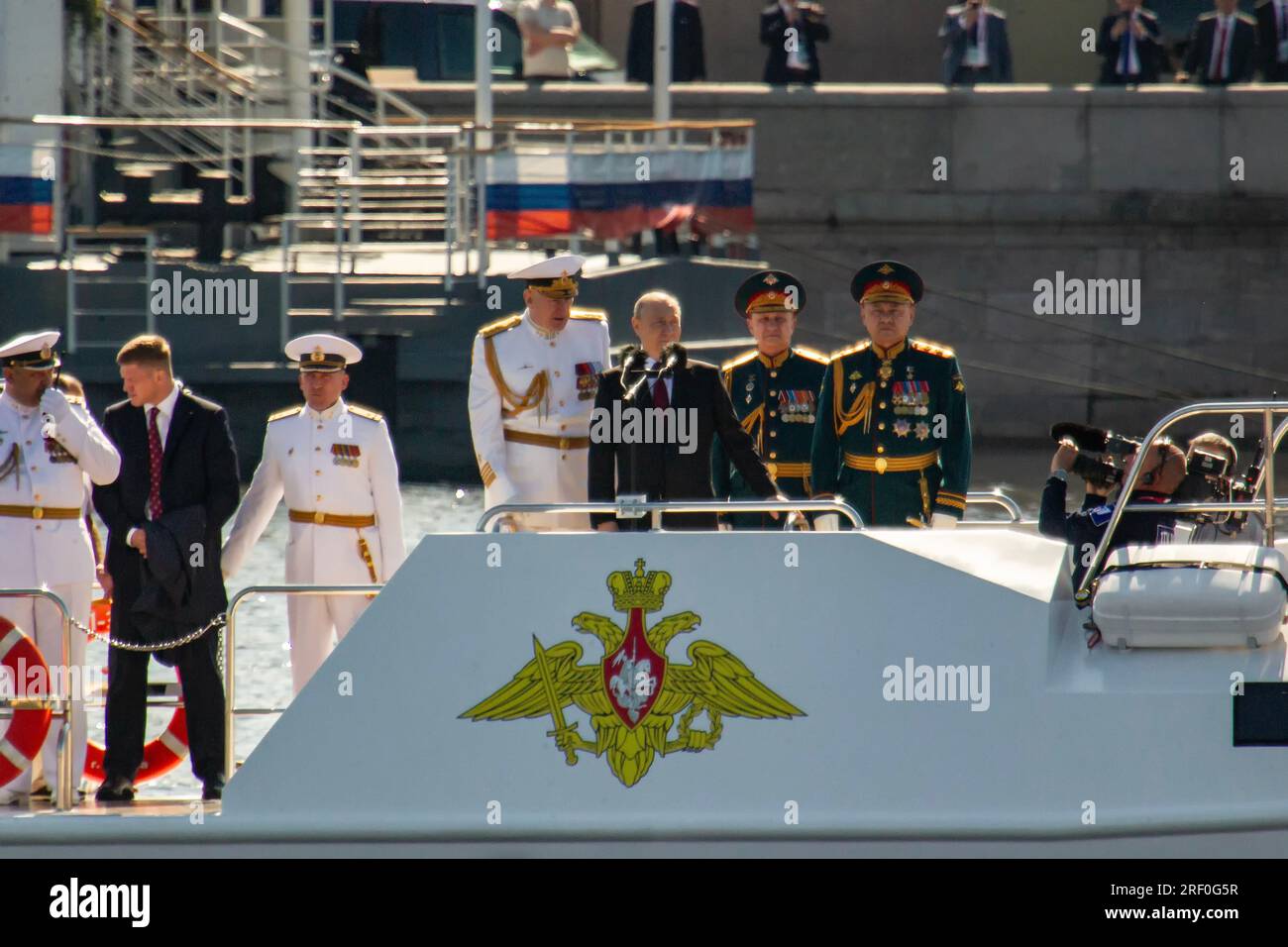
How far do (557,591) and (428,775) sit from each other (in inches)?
20.5

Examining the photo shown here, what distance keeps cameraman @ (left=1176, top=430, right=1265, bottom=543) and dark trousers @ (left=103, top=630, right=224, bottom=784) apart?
8.47 ft

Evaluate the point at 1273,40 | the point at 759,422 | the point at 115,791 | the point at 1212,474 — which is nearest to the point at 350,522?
the point at 115,791

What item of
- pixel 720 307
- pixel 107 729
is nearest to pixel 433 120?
pixel 720 307

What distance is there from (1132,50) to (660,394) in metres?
16.2

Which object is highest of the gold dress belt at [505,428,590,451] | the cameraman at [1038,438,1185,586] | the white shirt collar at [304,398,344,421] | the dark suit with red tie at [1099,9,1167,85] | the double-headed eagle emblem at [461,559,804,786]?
the dark suit with red tie at [1099,9,1167,85]

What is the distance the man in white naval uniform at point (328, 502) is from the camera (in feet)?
21.0

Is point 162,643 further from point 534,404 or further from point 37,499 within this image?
point 534,404

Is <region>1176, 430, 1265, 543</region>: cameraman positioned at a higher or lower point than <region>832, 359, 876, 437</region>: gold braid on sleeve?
lower

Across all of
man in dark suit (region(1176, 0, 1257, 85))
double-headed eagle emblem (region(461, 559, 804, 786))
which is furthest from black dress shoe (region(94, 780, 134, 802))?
man in dark suit (region(1176, 0, 1257, 85))

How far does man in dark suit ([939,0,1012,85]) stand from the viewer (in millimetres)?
21172

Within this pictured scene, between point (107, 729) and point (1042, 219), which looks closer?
point (107, 729)

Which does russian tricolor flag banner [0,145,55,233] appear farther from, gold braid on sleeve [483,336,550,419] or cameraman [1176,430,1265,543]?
cameraman [1176,430,1265,543]
